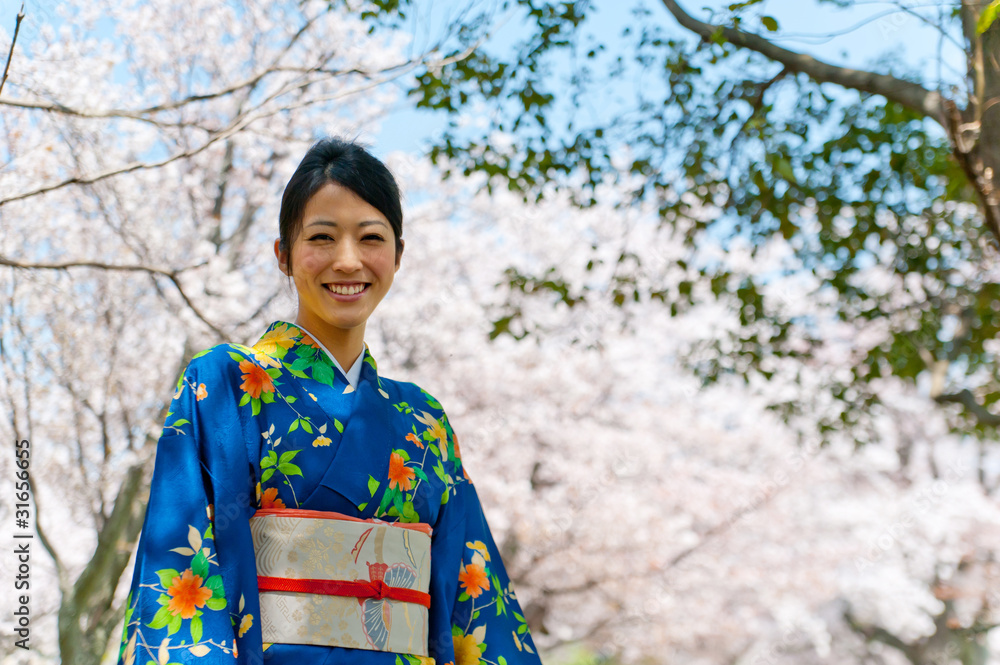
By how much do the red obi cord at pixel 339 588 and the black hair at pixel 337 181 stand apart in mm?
618

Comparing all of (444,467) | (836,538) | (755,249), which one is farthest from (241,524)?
(836,538)

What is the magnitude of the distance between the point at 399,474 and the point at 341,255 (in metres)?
0.45

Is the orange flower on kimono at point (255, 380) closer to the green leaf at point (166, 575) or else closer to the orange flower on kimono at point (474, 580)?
the green leaf at point (166, 575)

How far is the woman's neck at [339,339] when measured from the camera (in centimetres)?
165

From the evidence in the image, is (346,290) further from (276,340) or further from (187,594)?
(187,594)

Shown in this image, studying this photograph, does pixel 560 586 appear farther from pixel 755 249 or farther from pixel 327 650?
pixel 327 650

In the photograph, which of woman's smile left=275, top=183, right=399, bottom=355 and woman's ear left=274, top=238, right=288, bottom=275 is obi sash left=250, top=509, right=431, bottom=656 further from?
woman's ear left=274, top=238, right=288, bottom=275

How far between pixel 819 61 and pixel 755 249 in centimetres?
162

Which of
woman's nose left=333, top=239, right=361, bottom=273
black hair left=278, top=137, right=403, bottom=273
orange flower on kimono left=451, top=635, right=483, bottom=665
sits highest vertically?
black hair left=278, top=137, right=403, bottom=273

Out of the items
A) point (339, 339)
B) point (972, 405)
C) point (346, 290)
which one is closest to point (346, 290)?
point (346, 290)

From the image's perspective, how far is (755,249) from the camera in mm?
4617

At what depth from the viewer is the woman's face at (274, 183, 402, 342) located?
1.52 m

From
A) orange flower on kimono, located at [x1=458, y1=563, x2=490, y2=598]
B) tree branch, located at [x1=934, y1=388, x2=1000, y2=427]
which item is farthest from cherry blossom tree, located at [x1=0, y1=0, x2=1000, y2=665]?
orange flower on kimono, located at [x1=458, y1=563, x2=490, y2=598]

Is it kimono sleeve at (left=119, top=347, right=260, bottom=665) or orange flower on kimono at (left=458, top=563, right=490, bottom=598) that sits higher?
kimono sleeve at (left=119, top=347, right=260, bottom=665)
